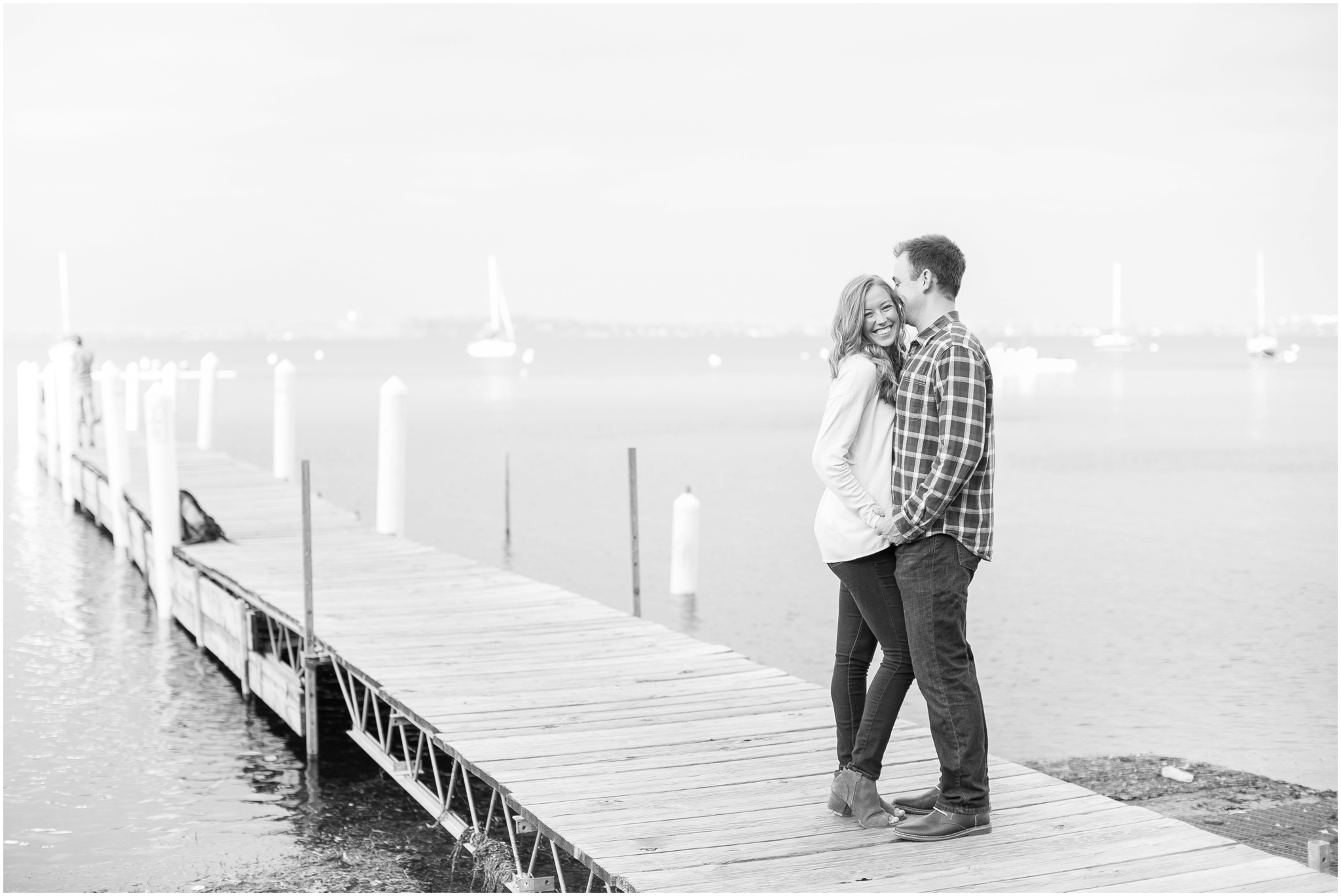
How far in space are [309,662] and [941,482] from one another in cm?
636

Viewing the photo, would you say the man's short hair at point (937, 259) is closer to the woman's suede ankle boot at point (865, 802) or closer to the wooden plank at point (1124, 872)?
the woman's suede ankle boot at point (865, 802)

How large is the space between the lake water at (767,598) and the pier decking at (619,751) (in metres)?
1.25

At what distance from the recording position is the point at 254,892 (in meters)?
8.21

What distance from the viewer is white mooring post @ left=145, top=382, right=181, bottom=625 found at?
14297 mm

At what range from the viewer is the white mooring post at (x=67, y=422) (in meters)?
26.5

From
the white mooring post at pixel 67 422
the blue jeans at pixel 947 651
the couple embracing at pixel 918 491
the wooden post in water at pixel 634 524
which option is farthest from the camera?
the white mooring post at pixel 67 422

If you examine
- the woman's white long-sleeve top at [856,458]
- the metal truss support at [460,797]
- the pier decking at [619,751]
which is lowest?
the metal truss support at [460,797]

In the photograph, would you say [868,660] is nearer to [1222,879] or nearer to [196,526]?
[1222,879]

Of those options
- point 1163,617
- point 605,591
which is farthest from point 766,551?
point 1163,617

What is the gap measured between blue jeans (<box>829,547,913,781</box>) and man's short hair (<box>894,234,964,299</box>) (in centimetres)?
100

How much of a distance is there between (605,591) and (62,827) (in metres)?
10.7

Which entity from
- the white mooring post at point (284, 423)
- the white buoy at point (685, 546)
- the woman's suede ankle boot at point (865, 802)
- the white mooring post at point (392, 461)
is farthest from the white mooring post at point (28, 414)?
the woman's suede ankle boot at point (865, 802)

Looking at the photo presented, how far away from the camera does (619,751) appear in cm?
675

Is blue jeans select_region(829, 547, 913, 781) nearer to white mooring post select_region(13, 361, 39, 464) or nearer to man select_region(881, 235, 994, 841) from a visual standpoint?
man select_region(881, 235, 994, 841)
